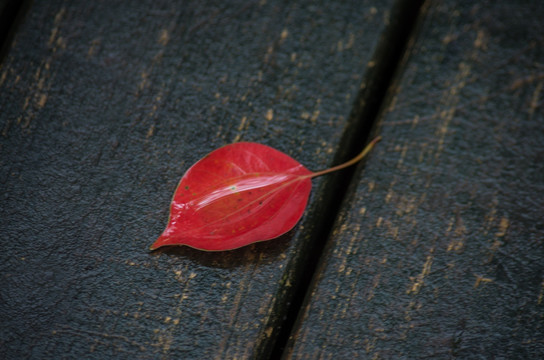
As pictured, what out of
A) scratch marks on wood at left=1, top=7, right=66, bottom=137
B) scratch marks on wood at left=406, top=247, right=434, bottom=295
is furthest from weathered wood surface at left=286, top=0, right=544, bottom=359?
scratch marks on wood at left=1, top=7, right=66, bottom=137

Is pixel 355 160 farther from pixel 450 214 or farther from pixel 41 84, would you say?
pixel 41 84

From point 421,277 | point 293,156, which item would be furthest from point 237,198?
point 421,277

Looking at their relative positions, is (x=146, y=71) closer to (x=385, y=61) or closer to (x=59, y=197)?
(x=59, y=197)

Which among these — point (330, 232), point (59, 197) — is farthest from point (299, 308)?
point (59, 197)

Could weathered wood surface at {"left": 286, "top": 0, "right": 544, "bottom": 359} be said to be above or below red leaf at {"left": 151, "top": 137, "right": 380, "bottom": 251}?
below

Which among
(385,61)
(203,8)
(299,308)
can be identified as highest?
(203,8)

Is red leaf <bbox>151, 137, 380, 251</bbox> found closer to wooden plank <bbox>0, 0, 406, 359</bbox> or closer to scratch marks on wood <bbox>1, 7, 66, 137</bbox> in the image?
wooden plank <bbox>0, 0, 406, 359</bbox>
